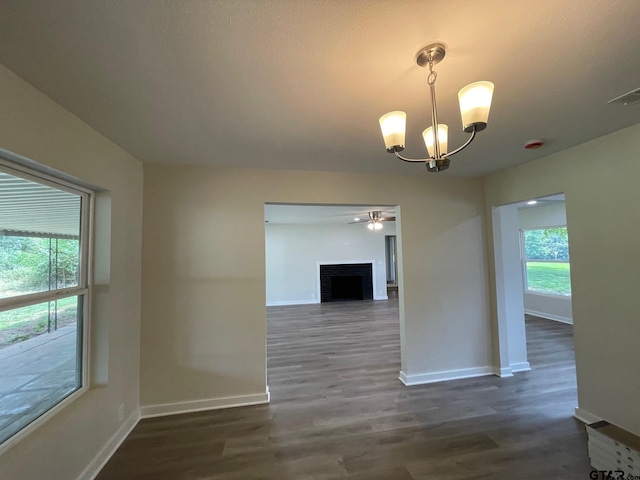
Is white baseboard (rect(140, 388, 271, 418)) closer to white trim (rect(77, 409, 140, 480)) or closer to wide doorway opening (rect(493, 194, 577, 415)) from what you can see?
white trim (rect(77, 409, 140, 480))

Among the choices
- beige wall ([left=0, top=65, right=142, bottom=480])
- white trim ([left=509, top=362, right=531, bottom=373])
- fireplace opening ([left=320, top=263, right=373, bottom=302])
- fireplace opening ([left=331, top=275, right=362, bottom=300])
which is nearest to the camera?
beige wall ([left=0, top=65, right=142, bottom=480])

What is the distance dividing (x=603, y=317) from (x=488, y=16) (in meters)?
2.51

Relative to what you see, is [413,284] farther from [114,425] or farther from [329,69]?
[114,425]

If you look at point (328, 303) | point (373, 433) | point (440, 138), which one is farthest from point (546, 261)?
point (440, 138)

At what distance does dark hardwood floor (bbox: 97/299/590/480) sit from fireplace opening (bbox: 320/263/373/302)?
4.62 m

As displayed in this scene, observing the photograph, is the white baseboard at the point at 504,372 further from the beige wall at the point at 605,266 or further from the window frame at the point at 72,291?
the window frame at the point at 72,291

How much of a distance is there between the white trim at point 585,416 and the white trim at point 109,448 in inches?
150

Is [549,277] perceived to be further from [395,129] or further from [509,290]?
[395,129]

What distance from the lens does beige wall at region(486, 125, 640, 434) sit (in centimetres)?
201

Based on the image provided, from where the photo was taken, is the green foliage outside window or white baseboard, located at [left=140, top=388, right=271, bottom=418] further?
white baseboard, located at [left=140, top=388, right=271, bottom=418]

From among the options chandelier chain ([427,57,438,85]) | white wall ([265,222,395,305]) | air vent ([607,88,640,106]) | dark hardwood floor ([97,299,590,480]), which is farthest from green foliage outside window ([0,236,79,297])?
white wall ([265,222,395,305])

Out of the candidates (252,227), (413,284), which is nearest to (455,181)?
(413,284)

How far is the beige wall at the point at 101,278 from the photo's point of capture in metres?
1.34

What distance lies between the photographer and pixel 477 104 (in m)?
1.06
